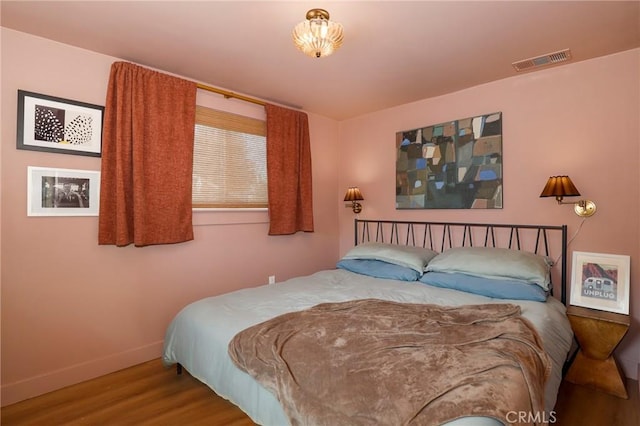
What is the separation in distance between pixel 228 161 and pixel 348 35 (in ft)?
5.46

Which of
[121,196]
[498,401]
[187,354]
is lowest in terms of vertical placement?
[187,354]

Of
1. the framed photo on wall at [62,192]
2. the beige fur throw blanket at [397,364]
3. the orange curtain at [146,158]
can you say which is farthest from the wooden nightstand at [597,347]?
the framed photo on wall at [62,192]

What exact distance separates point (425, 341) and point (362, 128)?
3038 millimetres

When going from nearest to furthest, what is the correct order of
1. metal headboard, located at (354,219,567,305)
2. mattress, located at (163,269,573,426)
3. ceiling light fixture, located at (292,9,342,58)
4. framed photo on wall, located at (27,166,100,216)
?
mattress, located at (163,269,573,426) → ceiling light fixture, located at (292,9,342,58) → framed photo on wall, located at (27,166,100,216) → metal headboard, located at (354,219,567,305)

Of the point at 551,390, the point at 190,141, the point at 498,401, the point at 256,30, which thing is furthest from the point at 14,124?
the point at 551,390

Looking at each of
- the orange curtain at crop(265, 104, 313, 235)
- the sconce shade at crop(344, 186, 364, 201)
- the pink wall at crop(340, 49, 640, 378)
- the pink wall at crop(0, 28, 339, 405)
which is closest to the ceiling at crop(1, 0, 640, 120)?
the pink wall at crop(340, 49, 640, 378)

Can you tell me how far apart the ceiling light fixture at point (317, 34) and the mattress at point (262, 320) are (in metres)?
1.60

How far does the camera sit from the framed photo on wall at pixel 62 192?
221 cm

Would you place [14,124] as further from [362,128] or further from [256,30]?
[362,128]

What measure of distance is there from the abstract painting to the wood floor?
1569mm

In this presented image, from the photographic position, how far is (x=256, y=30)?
7.02 ft

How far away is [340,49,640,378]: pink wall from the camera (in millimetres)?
2367

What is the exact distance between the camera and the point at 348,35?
7.18ft

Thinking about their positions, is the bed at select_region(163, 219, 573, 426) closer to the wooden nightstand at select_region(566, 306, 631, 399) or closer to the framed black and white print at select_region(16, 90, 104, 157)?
the wooden nightstand at select_region(566, 306, 631, 399)
